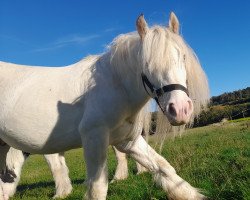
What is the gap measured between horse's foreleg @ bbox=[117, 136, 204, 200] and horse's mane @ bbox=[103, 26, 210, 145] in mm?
425

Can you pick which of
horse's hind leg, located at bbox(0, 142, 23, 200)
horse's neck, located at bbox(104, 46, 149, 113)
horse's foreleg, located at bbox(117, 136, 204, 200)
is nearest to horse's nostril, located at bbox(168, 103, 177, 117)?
horse's neck, located at bbox(104, 46, 149, 113)

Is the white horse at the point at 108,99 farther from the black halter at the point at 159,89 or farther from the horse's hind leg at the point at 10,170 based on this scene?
the horse's hind leg at the point at 10,170

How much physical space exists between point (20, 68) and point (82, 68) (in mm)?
1348

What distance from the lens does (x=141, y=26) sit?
4617 millimetres

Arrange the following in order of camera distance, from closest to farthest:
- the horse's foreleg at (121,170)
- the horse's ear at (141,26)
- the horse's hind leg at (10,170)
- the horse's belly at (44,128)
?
the horse's ear at (141,26) < the horse's belly at (44,128) < the horse's hind leg at (10,170) < the horse's foreleg at (121,170)

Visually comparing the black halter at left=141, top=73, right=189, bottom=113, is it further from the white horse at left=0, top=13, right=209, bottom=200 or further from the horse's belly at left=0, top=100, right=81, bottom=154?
the horse's belly at left=0, top=100, right=81, bottom=154

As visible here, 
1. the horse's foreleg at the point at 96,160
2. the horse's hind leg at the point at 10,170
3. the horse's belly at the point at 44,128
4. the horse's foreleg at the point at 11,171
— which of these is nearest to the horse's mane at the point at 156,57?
the horse's foreleg at the point at 96,160

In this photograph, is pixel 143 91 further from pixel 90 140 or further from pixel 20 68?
pixel 20 68

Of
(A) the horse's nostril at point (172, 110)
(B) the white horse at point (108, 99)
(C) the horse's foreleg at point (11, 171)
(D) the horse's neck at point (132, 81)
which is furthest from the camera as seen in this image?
(C) the horse's foreleg at point (11, 171)

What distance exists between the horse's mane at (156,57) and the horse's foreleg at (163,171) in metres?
0.42

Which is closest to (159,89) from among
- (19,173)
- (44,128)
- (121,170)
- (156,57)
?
(156,57)

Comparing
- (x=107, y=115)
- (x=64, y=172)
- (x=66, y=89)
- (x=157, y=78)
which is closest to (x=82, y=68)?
(x=66, y=89)

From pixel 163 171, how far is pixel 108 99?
138cm

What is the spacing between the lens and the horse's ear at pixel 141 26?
461 centimetres
